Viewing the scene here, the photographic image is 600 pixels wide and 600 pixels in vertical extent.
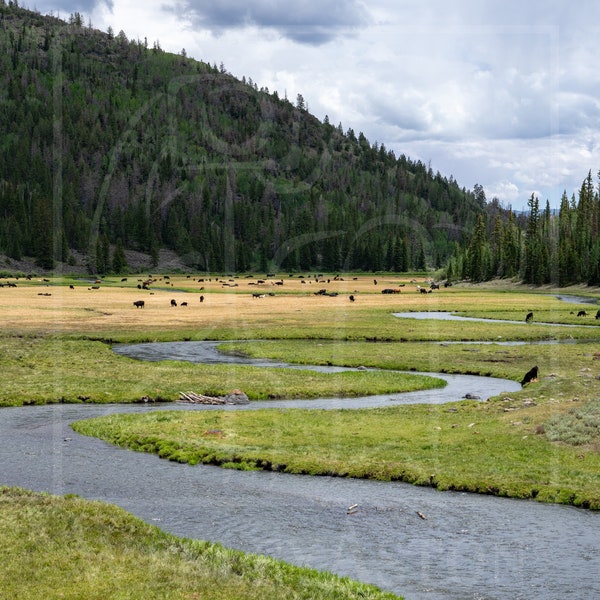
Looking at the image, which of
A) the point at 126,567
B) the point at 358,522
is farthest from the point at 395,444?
the point at 126,567

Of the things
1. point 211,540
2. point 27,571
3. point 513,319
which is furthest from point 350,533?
point 513,319

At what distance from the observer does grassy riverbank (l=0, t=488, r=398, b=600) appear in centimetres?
1711

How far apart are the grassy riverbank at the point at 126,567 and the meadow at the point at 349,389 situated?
30.8 inches

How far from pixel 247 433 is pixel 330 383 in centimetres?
1480

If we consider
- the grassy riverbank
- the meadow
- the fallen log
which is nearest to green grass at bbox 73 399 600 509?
the meadow

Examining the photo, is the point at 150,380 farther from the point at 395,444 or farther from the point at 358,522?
the point at 358,522

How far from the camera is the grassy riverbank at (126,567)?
1711cm

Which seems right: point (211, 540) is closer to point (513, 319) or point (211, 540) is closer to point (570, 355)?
point (570, 355)

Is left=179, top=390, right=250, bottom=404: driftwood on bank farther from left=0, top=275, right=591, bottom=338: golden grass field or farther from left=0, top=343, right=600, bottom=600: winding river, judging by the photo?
left=0, top=275, right=591, bottom=338: golden grass field

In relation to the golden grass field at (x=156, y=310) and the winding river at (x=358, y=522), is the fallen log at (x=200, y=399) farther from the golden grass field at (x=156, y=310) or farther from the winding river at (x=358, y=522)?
the golden grass field at (x=156, y=310)

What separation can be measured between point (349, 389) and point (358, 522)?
23.7 metres

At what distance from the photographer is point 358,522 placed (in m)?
23.6

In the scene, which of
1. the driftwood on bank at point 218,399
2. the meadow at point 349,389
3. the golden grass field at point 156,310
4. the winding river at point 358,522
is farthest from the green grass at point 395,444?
the golden grass field at point 156,310

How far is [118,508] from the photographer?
23078 millimetres
